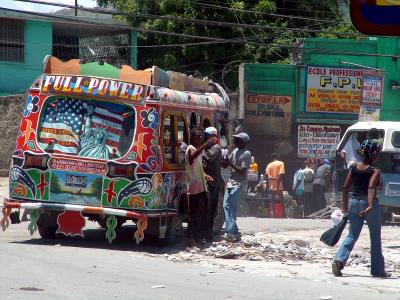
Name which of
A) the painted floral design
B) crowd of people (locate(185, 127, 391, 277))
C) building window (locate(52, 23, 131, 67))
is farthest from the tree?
the painted floral design

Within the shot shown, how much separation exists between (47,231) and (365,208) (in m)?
4.96

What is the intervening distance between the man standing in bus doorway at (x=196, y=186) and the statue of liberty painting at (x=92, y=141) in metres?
1.27

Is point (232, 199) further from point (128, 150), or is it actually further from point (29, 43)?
point (29, 43)

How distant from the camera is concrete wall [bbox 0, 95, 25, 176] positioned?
27016mm

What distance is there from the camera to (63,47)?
32281 mm

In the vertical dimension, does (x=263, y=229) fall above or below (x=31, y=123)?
below

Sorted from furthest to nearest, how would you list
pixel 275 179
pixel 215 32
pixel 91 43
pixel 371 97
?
pixel 91 43 < pixel 215 32 < pixel 371 97 < pixel 275 179

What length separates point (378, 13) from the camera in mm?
3758

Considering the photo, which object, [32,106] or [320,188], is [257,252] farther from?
[320,188]

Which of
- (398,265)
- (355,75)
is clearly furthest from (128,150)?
(355,75)

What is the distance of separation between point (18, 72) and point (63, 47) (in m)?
2.82

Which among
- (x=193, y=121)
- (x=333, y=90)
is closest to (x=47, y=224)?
(x=193, y=121)

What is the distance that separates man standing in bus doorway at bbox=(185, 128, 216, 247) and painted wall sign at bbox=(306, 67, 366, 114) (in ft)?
45.8

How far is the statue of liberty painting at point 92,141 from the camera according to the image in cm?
1180
